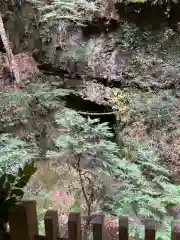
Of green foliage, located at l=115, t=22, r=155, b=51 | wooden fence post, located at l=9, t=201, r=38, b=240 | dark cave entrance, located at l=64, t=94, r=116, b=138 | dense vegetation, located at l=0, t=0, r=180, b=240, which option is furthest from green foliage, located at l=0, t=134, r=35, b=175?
green foliage, located at l=115, t=22, r=155, b=51

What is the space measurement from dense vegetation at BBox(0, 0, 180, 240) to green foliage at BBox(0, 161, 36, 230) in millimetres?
2440

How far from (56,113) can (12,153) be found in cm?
210

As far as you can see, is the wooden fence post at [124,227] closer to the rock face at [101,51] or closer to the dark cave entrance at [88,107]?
the rock face at [101,51]

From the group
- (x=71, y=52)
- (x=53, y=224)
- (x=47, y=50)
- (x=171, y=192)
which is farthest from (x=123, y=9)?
(x=53, y=224)

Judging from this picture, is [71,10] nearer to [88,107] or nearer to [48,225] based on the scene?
[88,107]

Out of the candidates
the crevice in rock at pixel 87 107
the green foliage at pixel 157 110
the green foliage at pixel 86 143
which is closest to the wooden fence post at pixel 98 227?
the green foliage at pixel 86 143

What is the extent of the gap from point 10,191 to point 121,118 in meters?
5.24

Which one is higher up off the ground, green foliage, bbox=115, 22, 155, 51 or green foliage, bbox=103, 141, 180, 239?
green foliage, bbox=115, 22, 155, 51

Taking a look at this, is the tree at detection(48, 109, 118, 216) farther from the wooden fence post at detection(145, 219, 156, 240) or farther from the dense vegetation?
the wooden fence post at detection(145, 219, 156, 240)

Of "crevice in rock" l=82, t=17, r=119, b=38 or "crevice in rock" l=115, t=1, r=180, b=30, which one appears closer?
"crevice in rock" l=115, t=1, r=180, b=30

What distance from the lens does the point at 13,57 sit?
23.9ft

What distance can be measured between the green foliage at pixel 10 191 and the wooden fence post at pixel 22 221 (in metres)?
0.03

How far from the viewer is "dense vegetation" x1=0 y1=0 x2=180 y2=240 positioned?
14.8 ft

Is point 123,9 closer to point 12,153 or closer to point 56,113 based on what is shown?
point 56,113
